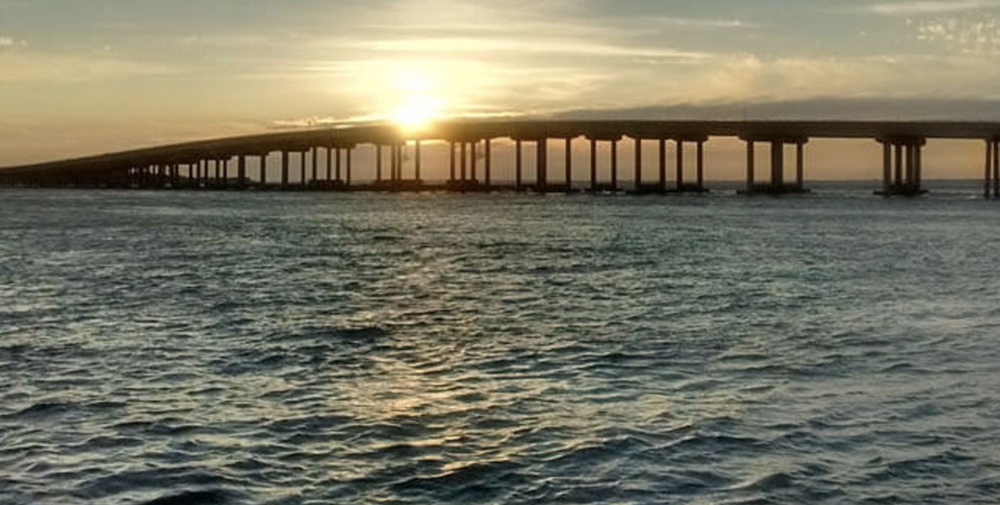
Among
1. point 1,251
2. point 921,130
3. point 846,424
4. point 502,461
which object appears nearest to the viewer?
point 502,461

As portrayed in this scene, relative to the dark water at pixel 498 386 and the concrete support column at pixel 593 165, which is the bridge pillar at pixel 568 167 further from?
the dark water at pixel 498 386

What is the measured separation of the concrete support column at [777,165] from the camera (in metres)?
154

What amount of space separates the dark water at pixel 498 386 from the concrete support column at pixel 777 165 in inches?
4596

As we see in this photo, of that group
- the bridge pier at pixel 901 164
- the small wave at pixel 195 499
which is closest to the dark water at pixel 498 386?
the small wave at pixel 195 499

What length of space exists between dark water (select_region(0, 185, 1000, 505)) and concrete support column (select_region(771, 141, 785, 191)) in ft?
383

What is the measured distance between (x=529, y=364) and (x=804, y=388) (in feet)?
13.6

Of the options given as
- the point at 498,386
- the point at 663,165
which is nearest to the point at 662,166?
the point at 663,165

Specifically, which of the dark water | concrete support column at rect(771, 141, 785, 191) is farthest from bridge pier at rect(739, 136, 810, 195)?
the dark water

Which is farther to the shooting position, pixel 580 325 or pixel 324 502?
pixel 580 325

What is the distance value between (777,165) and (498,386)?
147480mm

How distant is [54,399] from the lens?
15.9m

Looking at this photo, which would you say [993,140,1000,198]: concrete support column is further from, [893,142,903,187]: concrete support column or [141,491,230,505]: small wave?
[141,491,230,505]: small wave

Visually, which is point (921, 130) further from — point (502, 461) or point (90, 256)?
point (502, 461)

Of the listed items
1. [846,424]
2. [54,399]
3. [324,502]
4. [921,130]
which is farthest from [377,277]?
[921,130]
